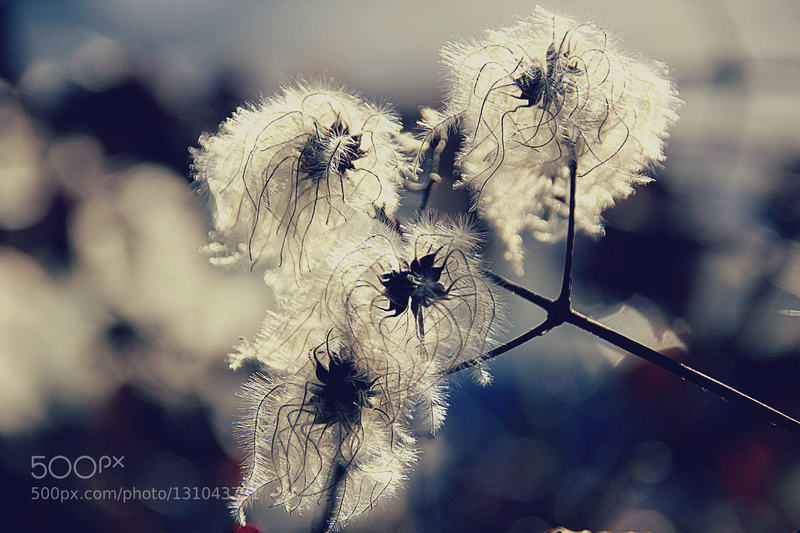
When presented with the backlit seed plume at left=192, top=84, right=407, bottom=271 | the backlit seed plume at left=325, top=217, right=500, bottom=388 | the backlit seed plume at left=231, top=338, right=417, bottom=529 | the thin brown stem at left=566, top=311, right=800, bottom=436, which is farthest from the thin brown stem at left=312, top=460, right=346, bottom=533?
the thin brown stem at left=566, top=311, right=800, bottom=436

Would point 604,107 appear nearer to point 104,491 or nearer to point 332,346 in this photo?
point 332,346

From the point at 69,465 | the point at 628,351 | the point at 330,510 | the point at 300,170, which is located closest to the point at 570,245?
the point at 628,351

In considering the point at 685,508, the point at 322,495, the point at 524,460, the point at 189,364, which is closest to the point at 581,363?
the point at 524,460

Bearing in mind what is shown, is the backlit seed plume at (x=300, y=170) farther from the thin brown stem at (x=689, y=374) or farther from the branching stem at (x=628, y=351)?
the thin brown stem at (x=689, y=374)

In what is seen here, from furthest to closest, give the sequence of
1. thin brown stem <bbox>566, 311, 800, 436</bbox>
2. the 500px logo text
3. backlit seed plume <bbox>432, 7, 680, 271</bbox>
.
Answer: the 500px logo text → backlit seed plume <bbox>432, 7, 680, 271</bbox> → thin brown stem <bbox>566, 311, 800, 436</bbox>

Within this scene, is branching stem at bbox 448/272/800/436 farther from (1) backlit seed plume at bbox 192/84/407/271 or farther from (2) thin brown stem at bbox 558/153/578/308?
(1) backlit seed plume at bbox 192/84/407/271
